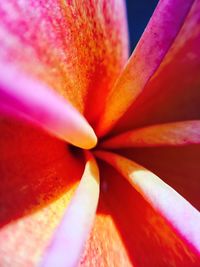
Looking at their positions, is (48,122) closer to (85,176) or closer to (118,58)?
(85,176)

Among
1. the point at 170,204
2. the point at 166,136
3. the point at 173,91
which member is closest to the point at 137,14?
the point at 173,91

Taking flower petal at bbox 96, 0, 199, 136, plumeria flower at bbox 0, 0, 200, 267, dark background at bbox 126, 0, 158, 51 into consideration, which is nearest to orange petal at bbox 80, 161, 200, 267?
plumeria flower at bbox 0, 0, 200, 267

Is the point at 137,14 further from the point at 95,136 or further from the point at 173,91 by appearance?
the point at 95,136

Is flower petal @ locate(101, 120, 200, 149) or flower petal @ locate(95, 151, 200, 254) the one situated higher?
flower petal @ locate(101, 120, 200, 149)

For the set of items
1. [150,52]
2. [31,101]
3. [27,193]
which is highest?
[150,52]

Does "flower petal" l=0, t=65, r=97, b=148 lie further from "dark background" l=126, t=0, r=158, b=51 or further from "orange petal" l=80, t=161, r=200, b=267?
"dark background" l=126, t=0, r=158, b=51

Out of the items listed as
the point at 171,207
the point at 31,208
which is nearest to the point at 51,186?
the point at 31,208

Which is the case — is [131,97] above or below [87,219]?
above
